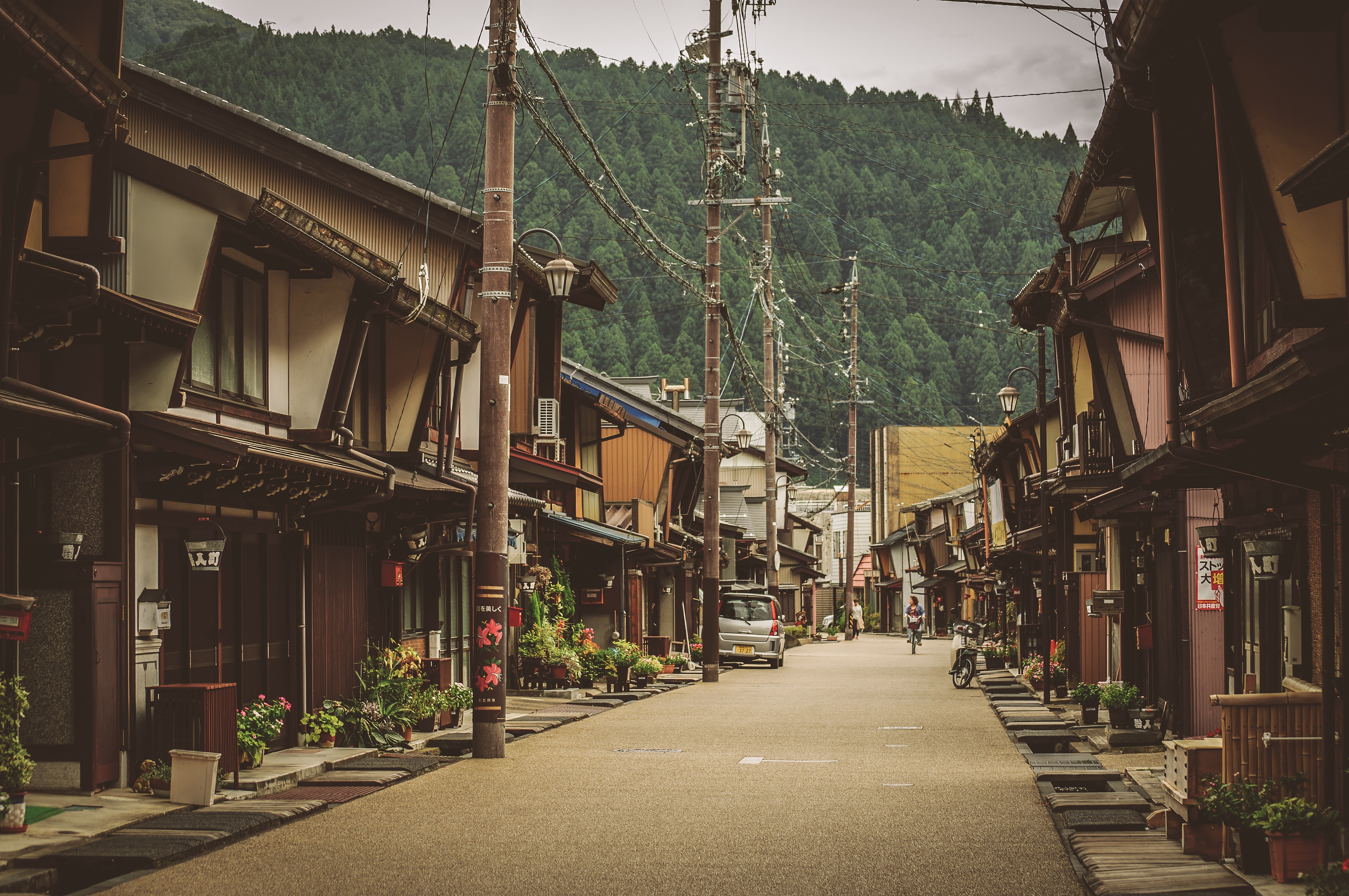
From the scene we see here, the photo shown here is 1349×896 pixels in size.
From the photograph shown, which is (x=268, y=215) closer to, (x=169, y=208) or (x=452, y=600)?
(x=169, y=208)

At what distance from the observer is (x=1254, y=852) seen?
9422mm

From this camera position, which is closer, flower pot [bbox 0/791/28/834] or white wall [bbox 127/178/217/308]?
flower pot [bbox 0/791/28/834]

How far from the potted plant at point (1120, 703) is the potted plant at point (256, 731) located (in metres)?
11.0

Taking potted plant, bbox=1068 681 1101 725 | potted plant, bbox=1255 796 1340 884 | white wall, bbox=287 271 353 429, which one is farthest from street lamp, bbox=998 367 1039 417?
potted plant, bbox=1255 796 1340 884

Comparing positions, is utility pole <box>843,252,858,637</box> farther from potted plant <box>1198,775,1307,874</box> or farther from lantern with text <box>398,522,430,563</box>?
potted plant <box>1198,775,1307,874</box>

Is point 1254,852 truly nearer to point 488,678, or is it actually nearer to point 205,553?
point 488,678

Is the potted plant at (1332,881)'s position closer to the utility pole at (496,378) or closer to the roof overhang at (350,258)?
the utility pole at (496,378)

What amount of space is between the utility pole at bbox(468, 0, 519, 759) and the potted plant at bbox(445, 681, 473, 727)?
9.09 feet

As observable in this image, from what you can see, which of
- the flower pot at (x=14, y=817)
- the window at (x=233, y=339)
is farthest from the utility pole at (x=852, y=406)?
the flower pot at (x=14, y=817)

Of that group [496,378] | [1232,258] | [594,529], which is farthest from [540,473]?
[1232,258]

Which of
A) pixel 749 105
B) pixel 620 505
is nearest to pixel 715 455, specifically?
pixel 620 505

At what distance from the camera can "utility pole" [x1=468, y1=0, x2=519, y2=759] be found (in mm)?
17297

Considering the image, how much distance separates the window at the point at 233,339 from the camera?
48.6 ft

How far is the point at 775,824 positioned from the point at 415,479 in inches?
359
